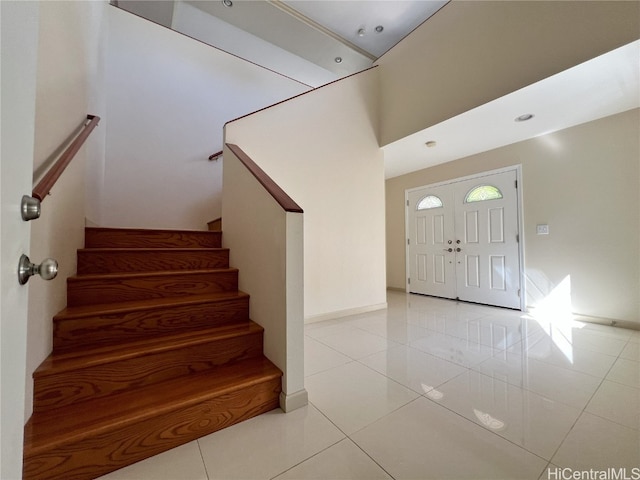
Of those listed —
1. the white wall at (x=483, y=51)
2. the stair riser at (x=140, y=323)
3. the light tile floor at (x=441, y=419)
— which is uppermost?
the white wall at (x=483, y=51)

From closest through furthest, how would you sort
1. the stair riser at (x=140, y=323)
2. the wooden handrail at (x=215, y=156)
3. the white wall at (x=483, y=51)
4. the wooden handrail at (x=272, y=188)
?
the stair riser at (x=140, y=323) < the wooden handrail at (x=272, y=188) < the white wall at (x=483, y=51) < the wooden handrail at (x=215, y=156)

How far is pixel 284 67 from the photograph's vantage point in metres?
4.61

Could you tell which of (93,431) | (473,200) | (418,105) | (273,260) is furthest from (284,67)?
(93,431)

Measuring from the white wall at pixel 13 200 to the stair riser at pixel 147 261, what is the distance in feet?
4.87

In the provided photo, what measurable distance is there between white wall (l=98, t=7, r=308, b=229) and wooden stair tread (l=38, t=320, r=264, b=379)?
2.14m

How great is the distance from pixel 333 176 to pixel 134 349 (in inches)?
104

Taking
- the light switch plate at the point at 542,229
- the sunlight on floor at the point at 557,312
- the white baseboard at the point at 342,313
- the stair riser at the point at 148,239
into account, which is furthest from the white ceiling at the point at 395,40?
the stair riser at the point at 148,239

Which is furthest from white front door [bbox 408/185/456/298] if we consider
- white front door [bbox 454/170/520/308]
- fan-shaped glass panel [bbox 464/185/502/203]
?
fan-shaped glass panel [bbox 464/185/502/203]

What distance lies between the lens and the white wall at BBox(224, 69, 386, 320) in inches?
111

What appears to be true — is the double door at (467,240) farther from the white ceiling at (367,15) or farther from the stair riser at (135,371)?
the stair riser at (135,371)

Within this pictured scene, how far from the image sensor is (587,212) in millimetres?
2969

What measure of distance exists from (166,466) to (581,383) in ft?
8.20

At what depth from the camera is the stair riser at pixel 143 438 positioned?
0.95 meters

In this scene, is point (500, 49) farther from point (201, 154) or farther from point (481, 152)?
point (201, 154)
